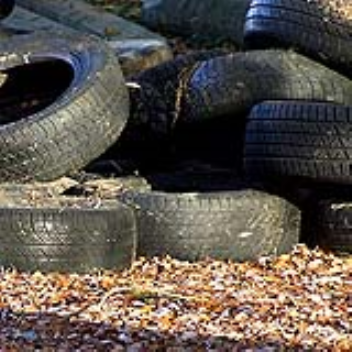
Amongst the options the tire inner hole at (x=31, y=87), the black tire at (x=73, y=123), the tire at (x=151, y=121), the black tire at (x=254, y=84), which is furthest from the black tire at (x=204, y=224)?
the tire inner hole at (x=31, y=87)

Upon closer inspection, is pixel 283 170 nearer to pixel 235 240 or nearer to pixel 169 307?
pixel 235 240

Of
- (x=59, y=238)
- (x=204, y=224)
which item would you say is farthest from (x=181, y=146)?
(x=59, y=238)

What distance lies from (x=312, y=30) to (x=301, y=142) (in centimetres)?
140

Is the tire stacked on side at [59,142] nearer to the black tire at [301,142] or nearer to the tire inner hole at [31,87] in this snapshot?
the tire inner hole at [31,87]

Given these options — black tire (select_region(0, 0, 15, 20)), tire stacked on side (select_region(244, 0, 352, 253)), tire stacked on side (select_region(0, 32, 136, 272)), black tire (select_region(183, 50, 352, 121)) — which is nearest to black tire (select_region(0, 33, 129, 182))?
tire stacked on side (select_region(0, 32, 136, 272))

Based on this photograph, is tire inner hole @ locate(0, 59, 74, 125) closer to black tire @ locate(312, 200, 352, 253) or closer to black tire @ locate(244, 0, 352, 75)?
black tire @ locate(244, 0, 352, 75)

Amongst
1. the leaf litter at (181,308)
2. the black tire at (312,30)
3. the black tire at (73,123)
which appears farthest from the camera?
the black tire at (312,30)

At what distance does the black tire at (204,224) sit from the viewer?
700cm

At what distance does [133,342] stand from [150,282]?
1.06 meters

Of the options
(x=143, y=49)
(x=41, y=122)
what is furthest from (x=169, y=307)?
(x=143, y=49)

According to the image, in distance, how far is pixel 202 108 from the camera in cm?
823

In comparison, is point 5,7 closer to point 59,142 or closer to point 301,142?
point 59,142

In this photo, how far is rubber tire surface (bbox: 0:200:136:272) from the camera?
650 centimetres

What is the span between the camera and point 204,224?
277 inches
